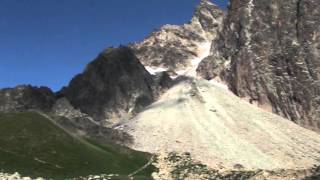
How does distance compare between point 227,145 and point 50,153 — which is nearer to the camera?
point 50,153

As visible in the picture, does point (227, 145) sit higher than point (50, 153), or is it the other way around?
point (50, 153)

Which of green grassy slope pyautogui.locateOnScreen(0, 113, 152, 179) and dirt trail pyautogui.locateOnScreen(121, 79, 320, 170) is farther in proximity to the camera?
dirt trail pyautogui.locateOnScreen(121, 79, 320, 170)

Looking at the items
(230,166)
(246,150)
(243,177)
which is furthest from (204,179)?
(246,150)

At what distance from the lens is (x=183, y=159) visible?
541 ft

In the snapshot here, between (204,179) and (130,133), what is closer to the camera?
(204,179)

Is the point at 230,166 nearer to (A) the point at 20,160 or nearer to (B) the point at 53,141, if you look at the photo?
(B) the point at 53,141

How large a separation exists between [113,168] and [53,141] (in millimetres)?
15877

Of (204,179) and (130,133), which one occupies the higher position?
(130,133)

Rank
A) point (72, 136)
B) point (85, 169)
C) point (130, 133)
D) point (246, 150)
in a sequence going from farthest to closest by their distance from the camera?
point (130, 133), point (246, 150), point (72, 136), point (85, 169)

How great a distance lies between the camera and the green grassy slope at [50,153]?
120 m

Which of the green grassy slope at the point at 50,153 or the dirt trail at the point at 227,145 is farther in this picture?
the dirt trail at the point at 227,145

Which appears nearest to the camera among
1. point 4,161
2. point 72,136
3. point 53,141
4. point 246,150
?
point 4,161

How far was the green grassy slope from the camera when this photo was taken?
120 m

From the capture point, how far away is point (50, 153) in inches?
5246
